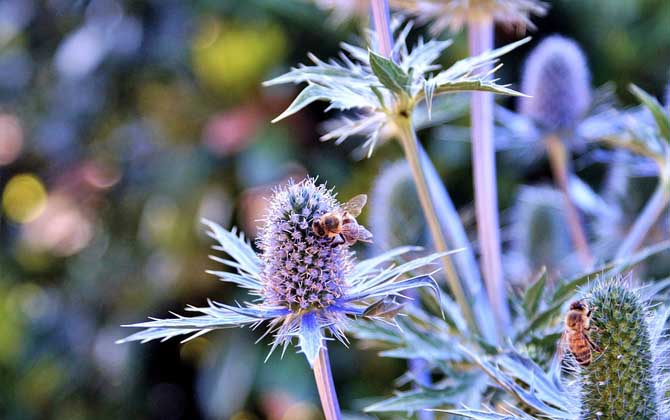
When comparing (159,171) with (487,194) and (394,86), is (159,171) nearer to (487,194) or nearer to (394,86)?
(487,194)

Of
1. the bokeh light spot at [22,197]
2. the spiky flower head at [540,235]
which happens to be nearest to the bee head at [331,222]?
the spiky flower head at [540,235]

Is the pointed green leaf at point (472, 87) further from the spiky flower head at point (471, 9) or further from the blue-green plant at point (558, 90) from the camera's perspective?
the blue-green plant at point (558, 90)

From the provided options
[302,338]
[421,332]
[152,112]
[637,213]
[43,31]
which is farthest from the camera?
[43,31]

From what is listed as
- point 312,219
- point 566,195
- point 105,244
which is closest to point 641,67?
point 566,195

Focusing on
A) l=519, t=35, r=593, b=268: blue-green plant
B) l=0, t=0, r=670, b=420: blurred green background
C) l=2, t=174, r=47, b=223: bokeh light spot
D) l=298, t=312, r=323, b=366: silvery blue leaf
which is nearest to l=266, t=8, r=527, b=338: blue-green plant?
l=298, t=312, r=323, b=366: silvery blue leaf

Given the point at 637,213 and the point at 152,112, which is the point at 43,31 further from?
the point at 637,213

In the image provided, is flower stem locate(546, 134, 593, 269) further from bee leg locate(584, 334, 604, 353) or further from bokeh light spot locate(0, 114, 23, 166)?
bokeh light spot locate(0, 114, 23, 166)

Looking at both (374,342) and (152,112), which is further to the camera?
(152,112)

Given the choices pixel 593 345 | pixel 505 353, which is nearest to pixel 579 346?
pixel 593 345
